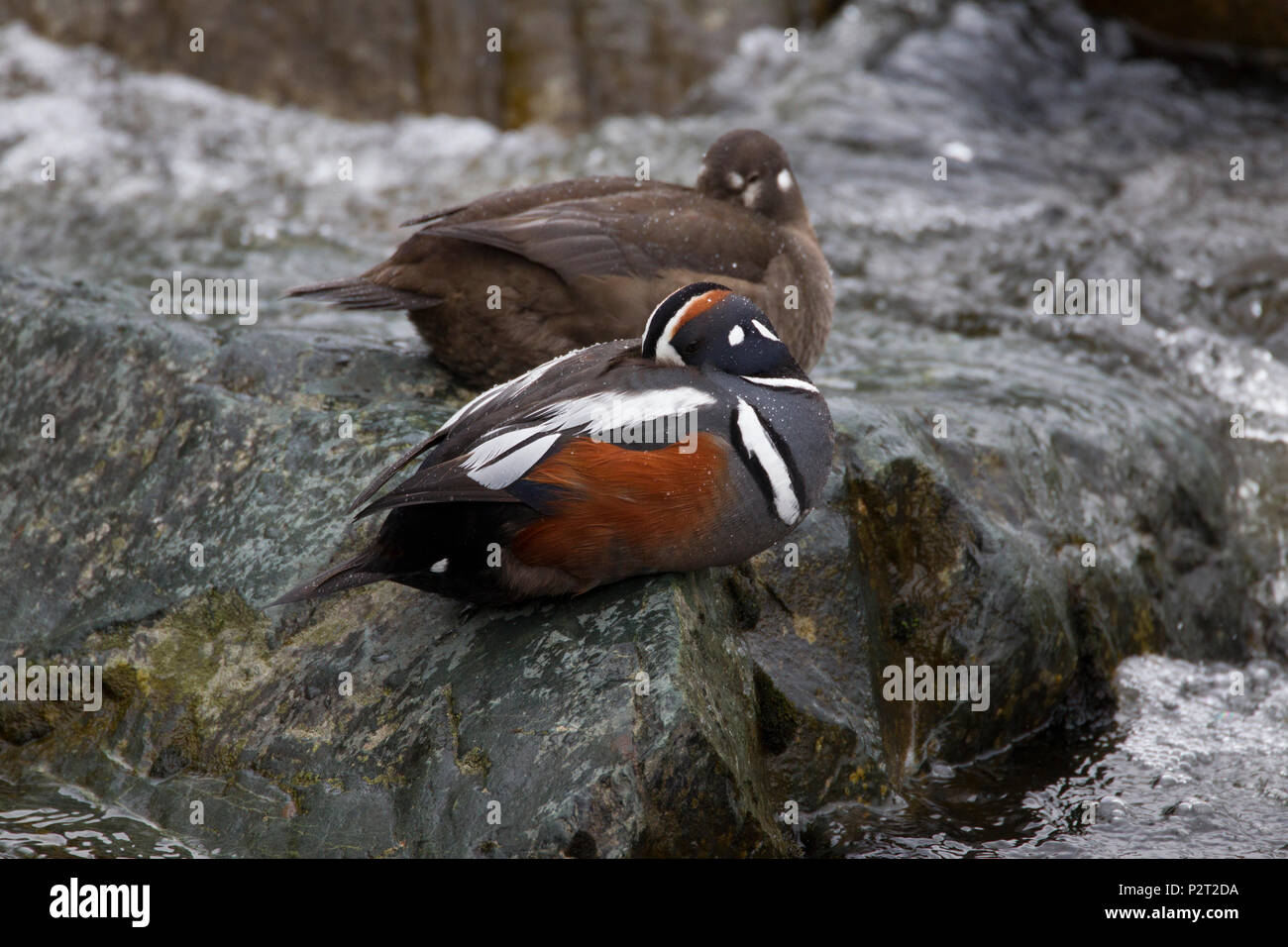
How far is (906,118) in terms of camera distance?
9.57 m

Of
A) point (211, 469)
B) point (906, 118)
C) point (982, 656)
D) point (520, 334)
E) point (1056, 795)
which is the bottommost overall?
point (1056, 795)

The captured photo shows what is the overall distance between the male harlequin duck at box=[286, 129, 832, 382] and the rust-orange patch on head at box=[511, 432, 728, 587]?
1267 millimetres

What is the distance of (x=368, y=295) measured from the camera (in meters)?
4.54

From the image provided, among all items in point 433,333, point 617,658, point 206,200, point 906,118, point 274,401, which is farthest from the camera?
point 906,118

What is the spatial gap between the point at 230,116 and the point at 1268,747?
26.4 ft

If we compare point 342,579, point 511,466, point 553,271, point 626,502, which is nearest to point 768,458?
point 626,502

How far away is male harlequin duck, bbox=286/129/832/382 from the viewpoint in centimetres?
443

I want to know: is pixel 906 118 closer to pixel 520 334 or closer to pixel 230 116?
pixel 230 116

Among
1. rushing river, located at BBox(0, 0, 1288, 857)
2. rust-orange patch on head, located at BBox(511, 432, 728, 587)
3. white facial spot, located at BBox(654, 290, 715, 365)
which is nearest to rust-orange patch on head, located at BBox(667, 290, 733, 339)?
white facial spot, located at BBox(654, 290, 715, 365)

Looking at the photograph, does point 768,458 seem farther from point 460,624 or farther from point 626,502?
point 460,624

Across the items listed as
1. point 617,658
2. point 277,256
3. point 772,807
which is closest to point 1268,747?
point 772,807

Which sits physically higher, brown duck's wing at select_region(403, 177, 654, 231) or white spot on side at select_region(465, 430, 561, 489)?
brown duck's wing at select_region(403, 177, 654, 231)

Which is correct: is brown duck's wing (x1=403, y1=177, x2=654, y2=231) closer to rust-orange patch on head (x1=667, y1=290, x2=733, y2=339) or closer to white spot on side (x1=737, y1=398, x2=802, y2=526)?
rust-orange patch on head (x1=667, y1=290, x2=733, y2=339)

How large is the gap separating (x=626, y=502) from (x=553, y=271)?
139cm
